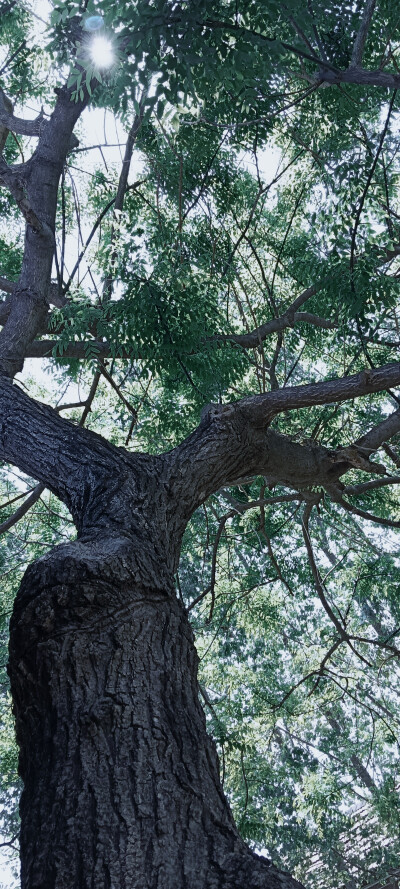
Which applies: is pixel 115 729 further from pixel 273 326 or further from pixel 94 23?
pixel 273 326

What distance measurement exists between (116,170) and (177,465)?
5.05 meters

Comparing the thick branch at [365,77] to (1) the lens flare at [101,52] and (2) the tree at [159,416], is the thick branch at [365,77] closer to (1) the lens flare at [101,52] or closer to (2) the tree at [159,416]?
(2) the tree at [159,416]

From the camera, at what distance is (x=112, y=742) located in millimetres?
1768

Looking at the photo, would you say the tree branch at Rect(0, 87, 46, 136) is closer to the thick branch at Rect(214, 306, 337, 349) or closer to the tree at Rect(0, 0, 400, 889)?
the tree at Rect(0, 0, 400, 889)

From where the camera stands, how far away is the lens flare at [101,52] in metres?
2.75

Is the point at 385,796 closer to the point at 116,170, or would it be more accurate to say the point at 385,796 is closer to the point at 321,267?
the point at 321,267

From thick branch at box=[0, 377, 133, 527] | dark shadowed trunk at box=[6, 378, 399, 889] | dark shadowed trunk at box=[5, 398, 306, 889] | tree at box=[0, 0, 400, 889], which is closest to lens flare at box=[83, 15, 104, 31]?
tree at box=[0, 0, 400, 889]

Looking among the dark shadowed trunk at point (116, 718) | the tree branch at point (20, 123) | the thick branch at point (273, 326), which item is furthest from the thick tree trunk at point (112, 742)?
the tree branch at point (20, 123)

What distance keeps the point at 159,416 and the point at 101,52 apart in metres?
A: 3.58

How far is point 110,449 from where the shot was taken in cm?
305

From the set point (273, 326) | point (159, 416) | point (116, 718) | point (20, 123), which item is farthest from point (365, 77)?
point (159, 416)

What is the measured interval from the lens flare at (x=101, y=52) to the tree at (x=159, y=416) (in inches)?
1.6

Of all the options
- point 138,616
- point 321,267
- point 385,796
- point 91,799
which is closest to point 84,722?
point 91,799

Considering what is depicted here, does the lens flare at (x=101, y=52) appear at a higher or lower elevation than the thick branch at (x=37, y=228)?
lower
